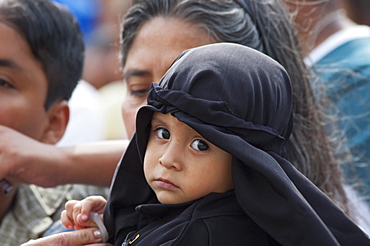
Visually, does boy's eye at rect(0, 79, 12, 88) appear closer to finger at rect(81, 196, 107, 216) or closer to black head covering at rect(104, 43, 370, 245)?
finger at rect(81, 196, 107, 216)

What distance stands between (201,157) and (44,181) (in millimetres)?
1016

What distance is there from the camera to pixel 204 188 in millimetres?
1360

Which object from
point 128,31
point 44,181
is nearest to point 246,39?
point 128,31

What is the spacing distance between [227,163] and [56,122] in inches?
57.1

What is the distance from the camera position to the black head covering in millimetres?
1256

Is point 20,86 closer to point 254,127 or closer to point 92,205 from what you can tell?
point 92,205

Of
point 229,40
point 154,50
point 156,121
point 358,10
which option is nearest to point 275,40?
point 229,40

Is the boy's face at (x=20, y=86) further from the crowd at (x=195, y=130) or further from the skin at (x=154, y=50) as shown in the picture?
the skin at (x=154, y=50)

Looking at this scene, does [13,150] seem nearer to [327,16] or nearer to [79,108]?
[79,108]

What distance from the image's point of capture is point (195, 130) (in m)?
1.32

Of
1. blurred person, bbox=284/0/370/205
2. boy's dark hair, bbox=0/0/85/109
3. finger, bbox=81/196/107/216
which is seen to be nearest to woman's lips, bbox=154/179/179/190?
finger, bbox=81/196/107/216

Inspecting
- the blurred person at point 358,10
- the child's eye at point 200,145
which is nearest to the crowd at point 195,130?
the child's eye at point 200,145

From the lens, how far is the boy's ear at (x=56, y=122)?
2621 mm

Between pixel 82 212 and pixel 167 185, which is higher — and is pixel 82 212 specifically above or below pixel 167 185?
below
